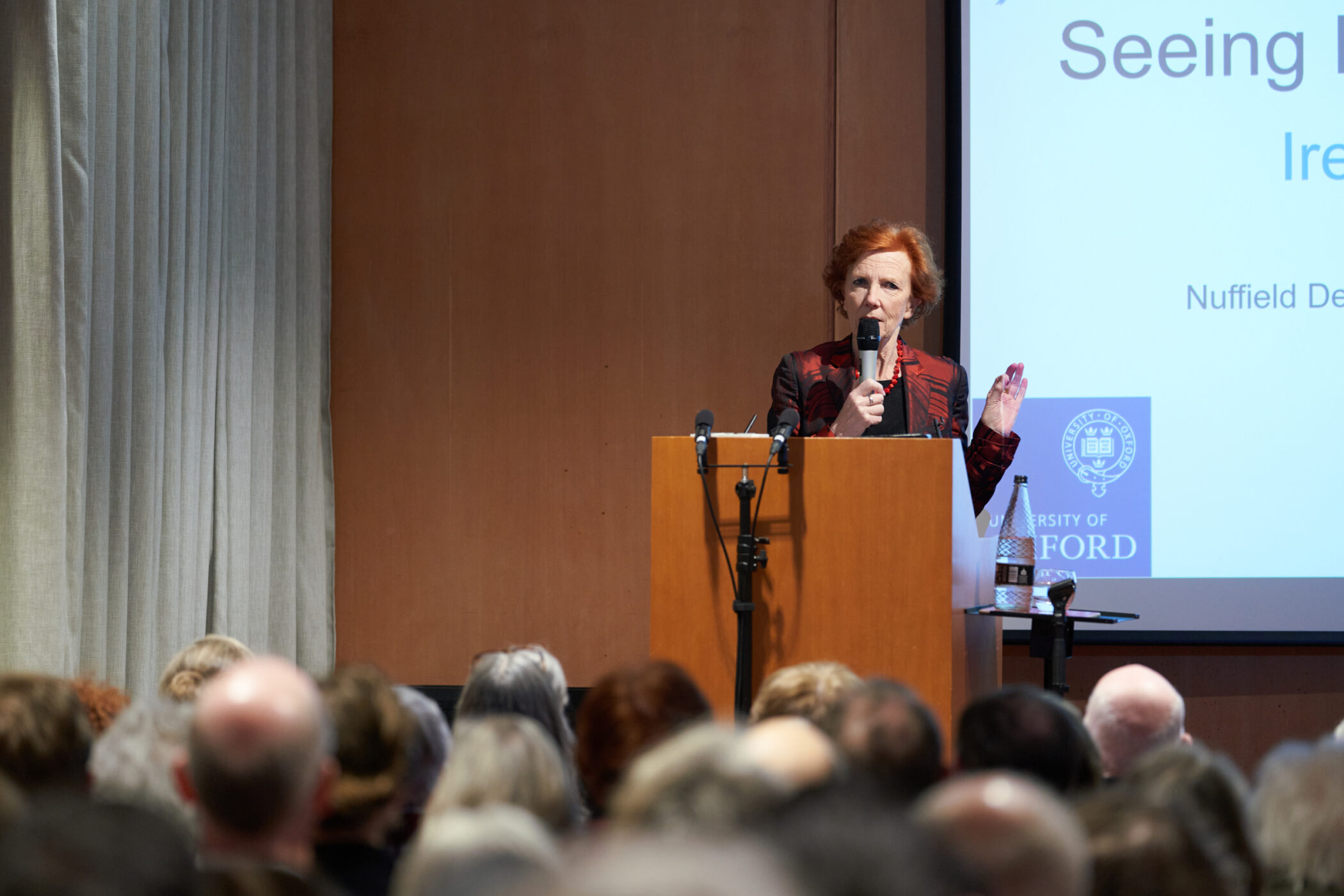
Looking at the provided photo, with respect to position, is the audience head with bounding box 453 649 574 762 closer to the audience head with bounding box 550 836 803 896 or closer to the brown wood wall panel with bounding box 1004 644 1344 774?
the audience head with bounding box 550 836 803 896

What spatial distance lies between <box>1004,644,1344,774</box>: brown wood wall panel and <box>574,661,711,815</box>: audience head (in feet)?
10.2

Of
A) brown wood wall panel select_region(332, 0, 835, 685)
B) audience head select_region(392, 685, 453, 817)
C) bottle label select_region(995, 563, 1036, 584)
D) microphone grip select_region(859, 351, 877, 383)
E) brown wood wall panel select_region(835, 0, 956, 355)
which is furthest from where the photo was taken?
brown wood wall panel select_region(332, 0, 835, 685)

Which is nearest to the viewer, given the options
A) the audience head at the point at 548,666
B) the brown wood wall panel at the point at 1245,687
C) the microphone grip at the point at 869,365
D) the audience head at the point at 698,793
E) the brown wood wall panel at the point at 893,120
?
the audience head at the point at 698,793

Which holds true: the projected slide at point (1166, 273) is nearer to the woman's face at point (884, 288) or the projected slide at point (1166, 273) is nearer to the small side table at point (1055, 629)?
the woman's face at point (884, 288)

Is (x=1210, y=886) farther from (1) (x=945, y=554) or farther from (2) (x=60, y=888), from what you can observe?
(1) (x=945, y=554)

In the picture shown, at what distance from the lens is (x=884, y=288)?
363 cm

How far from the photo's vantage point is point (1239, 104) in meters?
4.46

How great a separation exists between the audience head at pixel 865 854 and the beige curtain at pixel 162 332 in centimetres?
295

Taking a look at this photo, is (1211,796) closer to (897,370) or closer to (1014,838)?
(1014,838)

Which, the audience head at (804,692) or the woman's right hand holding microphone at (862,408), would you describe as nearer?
Result: the audience head at (804,692)

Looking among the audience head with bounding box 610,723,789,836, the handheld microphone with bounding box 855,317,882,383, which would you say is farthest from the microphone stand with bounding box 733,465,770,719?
the audience head with bounding box 610,723,789,836

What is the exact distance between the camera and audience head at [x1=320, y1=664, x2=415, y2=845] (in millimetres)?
1562

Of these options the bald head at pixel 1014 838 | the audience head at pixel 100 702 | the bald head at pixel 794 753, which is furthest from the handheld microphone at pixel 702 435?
the bald head at pixel 1014 838

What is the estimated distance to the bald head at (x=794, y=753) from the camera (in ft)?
4.14
